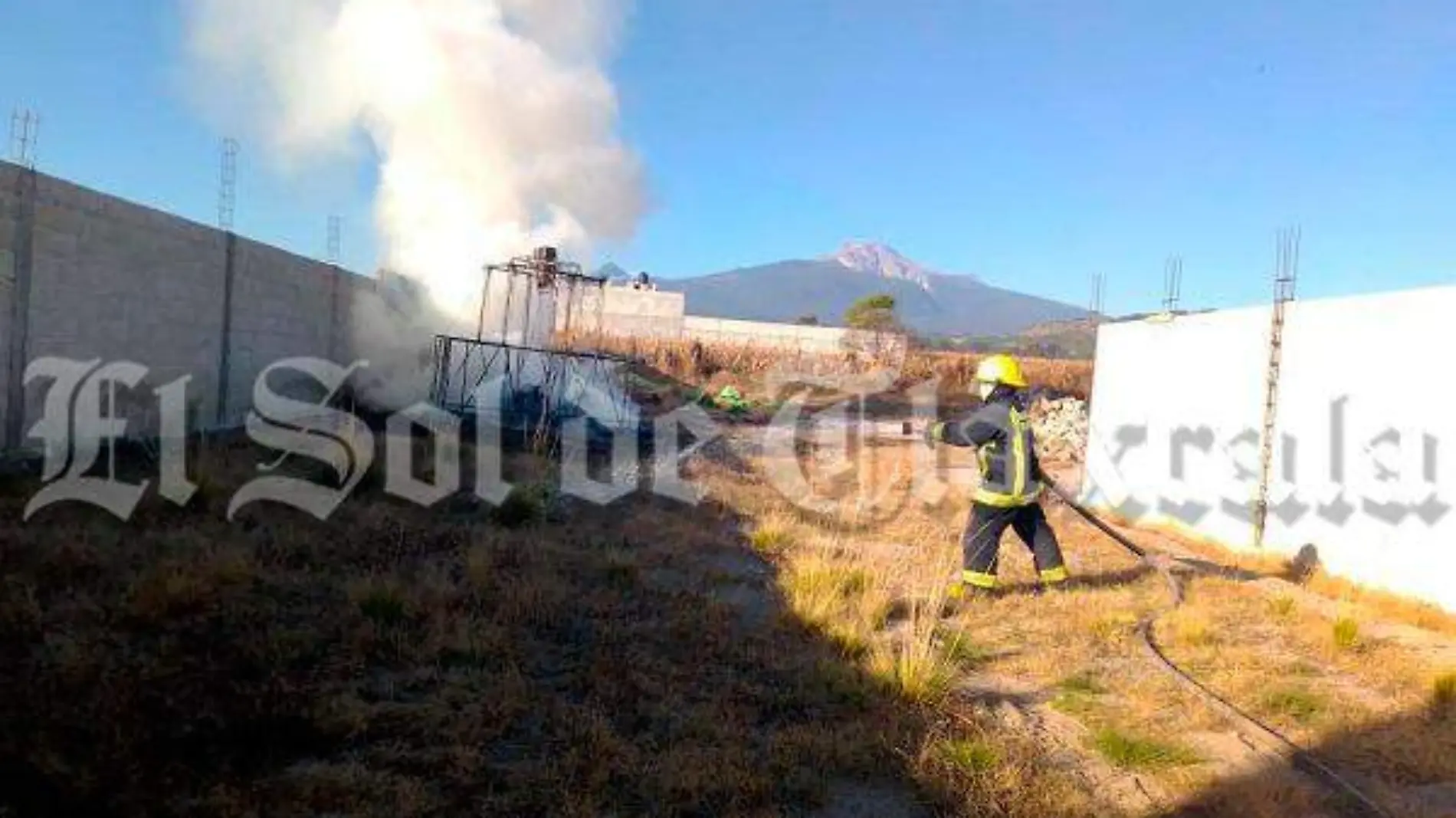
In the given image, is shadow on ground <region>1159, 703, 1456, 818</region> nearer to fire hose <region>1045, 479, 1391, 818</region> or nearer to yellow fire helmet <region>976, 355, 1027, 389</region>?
fire hose <region>1045, 479, 1391, 818</region>

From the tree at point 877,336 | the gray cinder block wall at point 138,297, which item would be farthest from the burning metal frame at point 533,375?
the tree at point 877,336

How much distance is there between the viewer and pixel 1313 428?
9.74 meters

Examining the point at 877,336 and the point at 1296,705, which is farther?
the point at 877,336

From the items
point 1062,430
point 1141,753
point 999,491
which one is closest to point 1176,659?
point 999,491

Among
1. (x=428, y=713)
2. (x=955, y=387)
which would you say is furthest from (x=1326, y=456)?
(x=955, y=387)

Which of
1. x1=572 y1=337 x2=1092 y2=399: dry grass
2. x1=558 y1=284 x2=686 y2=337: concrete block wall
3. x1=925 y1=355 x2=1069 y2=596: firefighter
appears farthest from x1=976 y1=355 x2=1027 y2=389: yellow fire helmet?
x1=558 y1=284 x2=686 y2=337: concrete block wall

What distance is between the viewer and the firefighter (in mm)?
7582

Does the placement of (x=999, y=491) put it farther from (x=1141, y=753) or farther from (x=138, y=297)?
(x=138, y=297)

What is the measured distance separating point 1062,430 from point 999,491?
606 inches

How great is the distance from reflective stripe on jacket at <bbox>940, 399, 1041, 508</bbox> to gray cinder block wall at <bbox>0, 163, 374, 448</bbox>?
23.8 ft

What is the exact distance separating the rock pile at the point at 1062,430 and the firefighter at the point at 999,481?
1225cm

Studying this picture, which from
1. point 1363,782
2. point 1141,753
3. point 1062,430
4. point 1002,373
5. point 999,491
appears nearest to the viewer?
point 1363,782

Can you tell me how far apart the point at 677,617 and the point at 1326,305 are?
7085 millimetres

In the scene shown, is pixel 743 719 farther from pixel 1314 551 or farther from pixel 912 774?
pixel 1314 551
